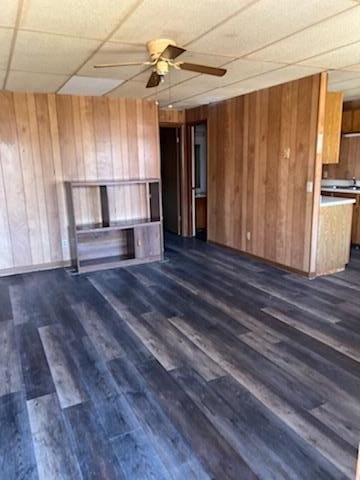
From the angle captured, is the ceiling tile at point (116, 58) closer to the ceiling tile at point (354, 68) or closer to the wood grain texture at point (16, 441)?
the ceiling tile at point (354, 68)

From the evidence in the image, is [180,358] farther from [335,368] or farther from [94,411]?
[335,368]

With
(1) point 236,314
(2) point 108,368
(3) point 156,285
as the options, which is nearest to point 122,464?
(2) point 108,368

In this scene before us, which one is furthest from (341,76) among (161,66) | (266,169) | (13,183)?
(13,183)

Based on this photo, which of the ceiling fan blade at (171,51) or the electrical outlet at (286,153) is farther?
the electrical outlet at (286,153)

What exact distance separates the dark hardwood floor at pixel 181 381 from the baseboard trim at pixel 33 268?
0.63 m

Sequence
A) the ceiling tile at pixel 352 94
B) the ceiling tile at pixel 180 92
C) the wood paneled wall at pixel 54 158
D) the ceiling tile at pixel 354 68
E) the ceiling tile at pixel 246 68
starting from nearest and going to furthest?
the ceiling tile at pixel 246 68 < the ceiling tile at pixel 354 68 < the ceiling tile at pixel 180 92 < the wood paneled wall at pixel 54 158 < the ceiling tile at pixel 352 94

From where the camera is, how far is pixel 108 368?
2.68 metres

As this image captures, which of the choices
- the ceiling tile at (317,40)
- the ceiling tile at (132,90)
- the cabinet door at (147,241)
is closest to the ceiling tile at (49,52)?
the ceiling tile at (132,90)

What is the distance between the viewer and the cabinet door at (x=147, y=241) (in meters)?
5.41

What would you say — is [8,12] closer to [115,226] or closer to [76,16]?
[76,16]

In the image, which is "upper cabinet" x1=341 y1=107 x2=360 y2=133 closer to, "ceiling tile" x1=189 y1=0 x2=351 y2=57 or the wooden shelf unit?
the wooden shelf unit

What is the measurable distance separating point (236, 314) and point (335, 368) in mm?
1121

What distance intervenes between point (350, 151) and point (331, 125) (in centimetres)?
226

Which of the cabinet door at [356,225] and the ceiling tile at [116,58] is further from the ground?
the ceiling tile at [116,58]
